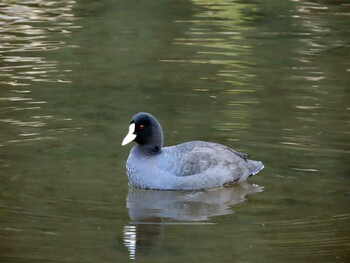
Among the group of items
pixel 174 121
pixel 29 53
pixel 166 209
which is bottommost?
pixel 29 53

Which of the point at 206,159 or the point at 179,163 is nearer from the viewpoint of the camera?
the point at 179,163

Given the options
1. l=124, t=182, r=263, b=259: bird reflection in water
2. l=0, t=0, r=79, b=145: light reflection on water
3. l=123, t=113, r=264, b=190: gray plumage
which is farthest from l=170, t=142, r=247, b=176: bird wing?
l=0, t=0, r=79, b=145: light reflection on water

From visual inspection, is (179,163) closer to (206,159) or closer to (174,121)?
(206,159)

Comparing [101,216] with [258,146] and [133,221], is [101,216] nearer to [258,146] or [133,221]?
[133,221]

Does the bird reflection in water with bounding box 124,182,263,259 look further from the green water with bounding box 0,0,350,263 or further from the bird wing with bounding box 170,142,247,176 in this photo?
the bird wing with bounding box 170,142,247,176

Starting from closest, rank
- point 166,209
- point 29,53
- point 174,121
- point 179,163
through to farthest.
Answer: point 166,209, point 179,163, point 174,121, point 29,53

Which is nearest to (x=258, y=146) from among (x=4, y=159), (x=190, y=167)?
(x=190, y=167)

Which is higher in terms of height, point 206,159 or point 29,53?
point 206,159

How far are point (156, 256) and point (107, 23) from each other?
981 cm

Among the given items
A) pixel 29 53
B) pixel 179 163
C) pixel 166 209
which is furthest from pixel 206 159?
pixel 29 53

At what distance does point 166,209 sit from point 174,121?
2.72 m

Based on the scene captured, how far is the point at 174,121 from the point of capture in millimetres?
12828

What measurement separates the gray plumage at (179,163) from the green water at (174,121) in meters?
0.13

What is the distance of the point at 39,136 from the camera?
12320 millimetres
